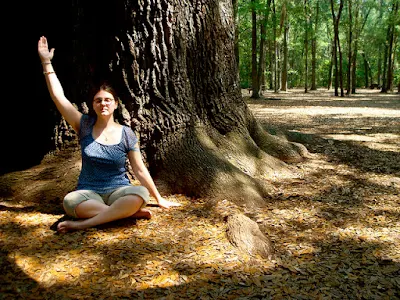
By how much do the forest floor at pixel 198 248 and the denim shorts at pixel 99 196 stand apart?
0.25 metres

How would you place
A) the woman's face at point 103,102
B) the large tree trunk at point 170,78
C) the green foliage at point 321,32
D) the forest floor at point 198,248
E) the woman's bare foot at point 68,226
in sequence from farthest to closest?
1. the green foliage at point 321,32
2. the large tree trunk at point 170,78
3. the woman's face at point 103,102
4. the woman's bare foot at point 68,226
5. the forest floor at point 198,248

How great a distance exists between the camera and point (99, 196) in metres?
3.27

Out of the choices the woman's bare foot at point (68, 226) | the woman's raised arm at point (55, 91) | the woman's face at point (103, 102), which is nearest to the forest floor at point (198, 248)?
the woman's bare foot at point (68, 226)

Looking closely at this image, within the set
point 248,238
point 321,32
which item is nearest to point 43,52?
point 248,238

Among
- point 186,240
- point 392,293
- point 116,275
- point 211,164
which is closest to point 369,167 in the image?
point 211,164

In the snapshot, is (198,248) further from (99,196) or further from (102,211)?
(99,196)

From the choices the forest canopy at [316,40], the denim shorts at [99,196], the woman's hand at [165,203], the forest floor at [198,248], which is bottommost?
the forest floor at [198,248]

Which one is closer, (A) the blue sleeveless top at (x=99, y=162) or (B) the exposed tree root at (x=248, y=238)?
(B) the exposed tree root at (x=248, y=238)

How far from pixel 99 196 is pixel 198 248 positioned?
113 centimetres

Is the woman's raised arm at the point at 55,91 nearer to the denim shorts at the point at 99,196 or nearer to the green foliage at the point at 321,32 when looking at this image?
the denim shorts at the point at 99,196

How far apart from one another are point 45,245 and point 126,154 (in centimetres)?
115

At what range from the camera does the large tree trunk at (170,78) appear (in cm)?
376

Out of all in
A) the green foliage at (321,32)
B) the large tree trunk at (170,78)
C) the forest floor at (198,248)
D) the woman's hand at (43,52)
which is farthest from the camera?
the green foliage at (321,32)

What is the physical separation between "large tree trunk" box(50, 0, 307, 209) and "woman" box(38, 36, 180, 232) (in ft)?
1.86
